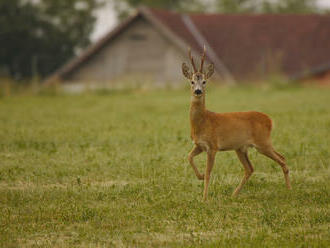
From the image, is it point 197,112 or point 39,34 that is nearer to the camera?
point 197,112

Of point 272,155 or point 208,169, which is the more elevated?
point 272,155

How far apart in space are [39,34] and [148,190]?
103ft

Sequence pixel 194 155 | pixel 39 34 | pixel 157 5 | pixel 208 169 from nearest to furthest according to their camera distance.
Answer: pixel 208 169 < pixel 194 155 < pixel 39 34 < pixel 157 5

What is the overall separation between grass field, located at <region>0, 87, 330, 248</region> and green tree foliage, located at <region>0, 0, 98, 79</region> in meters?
23.0

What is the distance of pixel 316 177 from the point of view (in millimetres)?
8055

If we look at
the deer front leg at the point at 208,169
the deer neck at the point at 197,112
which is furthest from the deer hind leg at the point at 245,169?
the deer neck at the point at 197,112

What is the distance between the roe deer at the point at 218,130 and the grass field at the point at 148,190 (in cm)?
46

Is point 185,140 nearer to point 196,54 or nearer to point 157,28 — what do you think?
point 196,54

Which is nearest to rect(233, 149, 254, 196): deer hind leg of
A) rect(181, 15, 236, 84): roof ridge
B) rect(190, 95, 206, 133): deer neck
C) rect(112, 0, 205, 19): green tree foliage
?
rect(190, 95, 206, 133): deer neck

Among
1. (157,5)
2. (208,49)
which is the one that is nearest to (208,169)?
(208,49)

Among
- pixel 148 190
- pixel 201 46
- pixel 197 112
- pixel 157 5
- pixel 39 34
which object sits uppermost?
pixel 157 5

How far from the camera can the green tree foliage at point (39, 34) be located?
3575 cm

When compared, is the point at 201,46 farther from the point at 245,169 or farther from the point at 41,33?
the point at 245,169

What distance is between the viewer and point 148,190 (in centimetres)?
744
